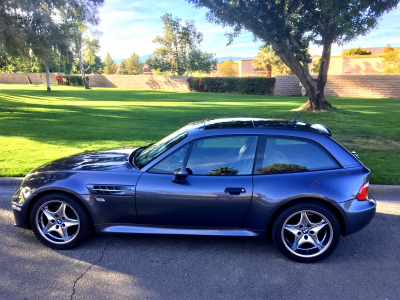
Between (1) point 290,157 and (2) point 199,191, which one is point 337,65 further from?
(2) point 199,191

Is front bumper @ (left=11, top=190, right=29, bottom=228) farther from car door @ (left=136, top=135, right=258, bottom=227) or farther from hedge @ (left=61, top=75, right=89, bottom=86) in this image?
hedge @ (left=61, top=75, right=89, bottom=86)

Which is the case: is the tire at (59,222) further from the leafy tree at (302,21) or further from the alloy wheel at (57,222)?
the leafy tree at (302,21)

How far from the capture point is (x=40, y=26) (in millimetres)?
18453

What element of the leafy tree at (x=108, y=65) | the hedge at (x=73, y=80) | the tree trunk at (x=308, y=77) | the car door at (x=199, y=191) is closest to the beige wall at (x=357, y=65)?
the tree trunk at (x=308, y=77)

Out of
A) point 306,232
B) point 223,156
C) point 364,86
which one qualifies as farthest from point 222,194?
point 364,86

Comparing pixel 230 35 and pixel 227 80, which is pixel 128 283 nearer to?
pixel 230 35

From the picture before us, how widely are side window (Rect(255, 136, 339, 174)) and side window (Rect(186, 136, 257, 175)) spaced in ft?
0.40

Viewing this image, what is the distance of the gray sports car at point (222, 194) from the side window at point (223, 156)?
11 millimetres

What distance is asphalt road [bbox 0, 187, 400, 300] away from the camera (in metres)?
3.16

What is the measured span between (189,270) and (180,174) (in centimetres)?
99

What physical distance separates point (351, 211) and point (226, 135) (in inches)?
61.4

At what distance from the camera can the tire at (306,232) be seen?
11.9 ft

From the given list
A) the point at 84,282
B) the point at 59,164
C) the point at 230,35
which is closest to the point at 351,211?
the point at 84,282

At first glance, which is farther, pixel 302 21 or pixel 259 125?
pixel 302 21
